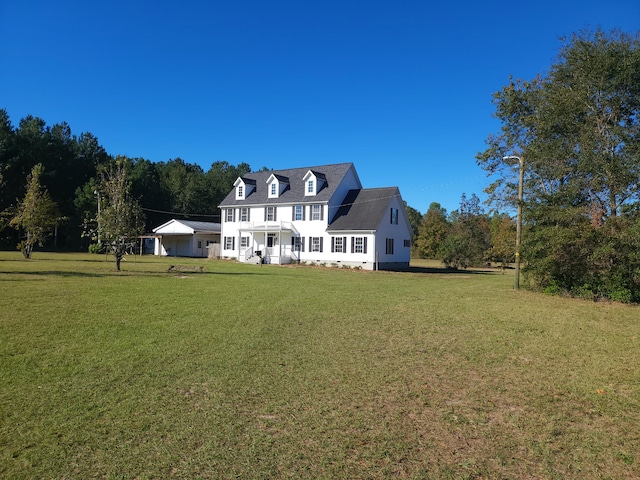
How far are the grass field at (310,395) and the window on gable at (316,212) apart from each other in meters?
24.6

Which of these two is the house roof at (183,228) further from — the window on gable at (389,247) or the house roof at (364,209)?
the window on gable at (389,247)

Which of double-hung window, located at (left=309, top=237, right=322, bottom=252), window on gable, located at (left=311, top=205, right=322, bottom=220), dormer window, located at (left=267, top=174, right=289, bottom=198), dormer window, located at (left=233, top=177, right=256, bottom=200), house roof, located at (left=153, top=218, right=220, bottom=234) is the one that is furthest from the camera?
house roof, located at (left=153, top=218, right=220, bottom=234)

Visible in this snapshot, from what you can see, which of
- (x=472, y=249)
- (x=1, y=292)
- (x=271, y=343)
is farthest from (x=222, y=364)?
(x=472, y=249)

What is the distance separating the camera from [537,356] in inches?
297

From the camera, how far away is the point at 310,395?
18.0ft

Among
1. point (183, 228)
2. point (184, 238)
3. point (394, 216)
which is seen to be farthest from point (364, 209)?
point (184, 238)

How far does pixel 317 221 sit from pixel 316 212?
0.76m

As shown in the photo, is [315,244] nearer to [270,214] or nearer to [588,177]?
[270,214]

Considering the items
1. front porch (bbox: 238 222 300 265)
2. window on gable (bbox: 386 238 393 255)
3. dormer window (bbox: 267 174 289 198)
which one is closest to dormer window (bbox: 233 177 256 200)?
dormer window (bbox: 267 174 289 198)

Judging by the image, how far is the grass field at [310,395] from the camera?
3.88 m

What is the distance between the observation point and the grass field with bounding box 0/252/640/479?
3.88 metres

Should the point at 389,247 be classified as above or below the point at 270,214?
below

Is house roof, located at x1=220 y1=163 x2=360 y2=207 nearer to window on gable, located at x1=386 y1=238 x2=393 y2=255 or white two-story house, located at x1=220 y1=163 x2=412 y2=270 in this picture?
white two-story house, located at x1=220 y1=163 x2=412 y2=270

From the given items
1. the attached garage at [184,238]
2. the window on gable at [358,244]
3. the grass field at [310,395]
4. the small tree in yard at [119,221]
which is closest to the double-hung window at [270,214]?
the window on gable at [358,244]
